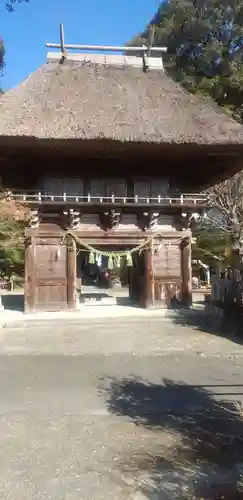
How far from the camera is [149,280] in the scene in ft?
50.2

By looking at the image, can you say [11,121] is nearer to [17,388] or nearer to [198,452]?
[17,388]

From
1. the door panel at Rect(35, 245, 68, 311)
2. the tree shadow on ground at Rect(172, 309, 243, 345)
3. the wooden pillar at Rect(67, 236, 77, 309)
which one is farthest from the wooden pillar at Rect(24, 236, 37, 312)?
the tree shadow on ground at Rect(172, 309, 243, 345)

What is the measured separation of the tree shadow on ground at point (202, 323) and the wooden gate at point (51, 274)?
3.77m

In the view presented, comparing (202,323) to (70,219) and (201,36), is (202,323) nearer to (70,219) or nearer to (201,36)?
(70,219)

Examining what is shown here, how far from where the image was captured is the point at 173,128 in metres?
14.1

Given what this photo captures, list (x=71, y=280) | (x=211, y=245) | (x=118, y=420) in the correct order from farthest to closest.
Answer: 1. (x=211, y=245)
2. (x=71, y=280)
3. (x=118, y=420)

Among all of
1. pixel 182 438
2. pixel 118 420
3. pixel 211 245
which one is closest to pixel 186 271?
pixel 211 245

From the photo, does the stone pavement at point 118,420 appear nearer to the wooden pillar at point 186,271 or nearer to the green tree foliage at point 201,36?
the wooden pillar at point 186,271

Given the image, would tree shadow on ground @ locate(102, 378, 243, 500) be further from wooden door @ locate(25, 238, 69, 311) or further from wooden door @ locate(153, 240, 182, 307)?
wooden door @ locate(153, 240, 182, 307)

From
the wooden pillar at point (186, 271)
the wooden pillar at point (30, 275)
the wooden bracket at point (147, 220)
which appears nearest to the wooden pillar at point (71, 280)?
the wooden pillar at point (30, 275)

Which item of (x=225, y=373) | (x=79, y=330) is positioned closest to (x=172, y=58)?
(x=79, y=330)

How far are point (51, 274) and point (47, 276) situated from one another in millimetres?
151

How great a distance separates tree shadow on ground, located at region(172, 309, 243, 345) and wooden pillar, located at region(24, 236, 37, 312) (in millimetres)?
4775

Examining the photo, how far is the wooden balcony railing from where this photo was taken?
14414 mm
